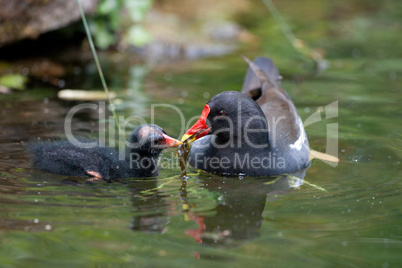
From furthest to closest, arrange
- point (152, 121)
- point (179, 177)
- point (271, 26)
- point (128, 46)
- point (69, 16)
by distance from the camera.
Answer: point (271, 26) → point (128, 46) → point (69, 16) → point (152, 121) → point (179, 177)

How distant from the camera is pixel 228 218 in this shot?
157 inches

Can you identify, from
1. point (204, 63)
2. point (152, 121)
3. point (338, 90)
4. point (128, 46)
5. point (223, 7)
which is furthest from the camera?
point (223, 7)

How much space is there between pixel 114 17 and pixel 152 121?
2.87 m

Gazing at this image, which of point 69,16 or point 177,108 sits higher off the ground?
point 69,16

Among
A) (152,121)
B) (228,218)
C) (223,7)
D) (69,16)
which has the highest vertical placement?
(223,7)

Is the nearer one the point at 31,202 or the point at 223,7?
the point at 31,202

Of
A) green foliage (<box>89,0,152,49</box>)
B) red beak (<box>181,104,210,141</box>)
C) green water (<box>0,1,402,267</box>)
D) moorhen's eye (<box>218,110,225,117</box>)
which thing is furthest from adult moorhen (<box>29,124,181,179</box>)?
green foliage (<box>89,0,152,49</box>)

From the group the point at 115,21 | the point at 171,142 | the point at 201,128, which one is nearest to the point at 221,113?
→ the point at 201,128

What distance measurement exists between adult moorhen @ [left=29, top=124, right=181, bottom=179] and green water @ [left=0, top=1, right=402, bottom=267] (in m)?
0.11

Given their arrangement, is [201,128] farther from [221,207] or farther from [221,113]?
[221,207]

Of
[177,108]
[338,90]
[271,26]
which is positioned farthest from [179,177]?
[271,26]

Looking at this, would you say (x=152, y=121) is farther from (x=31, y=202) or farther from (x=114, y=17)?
(x=114, y=17)

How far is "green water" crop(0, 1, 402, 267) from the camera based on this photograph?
3.42 meters

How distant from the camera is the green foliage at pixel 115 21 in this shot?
820 cm
